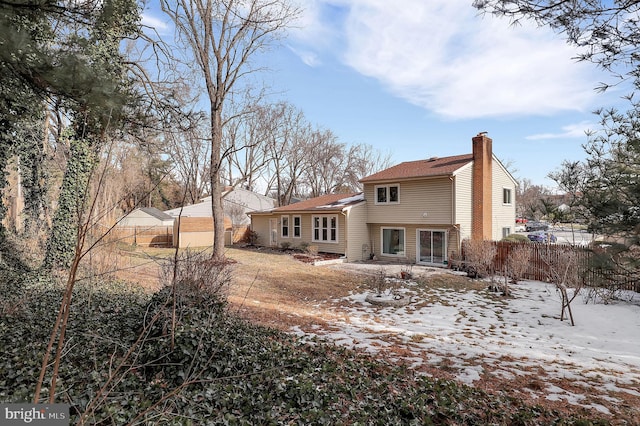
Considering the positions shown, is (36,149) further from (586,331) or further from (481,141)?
(481,141)

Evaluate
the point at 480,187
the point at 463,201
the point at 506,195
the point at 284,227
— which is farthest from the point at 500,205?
the point at 284,227

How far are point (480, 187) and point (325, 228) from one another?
27.6 ft

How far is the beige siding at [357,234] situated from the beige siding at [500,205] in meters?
6.55

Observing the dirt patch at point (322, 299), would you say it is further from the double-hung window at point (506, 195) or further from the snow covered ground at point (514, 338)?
the double-hung window at point (506, 195)

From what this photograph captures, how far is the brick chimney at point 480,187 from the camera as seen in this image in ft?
53.4

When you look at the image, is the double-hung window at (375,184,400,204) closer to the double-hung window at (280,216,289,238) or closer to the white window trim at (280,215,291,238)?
the white window trim at (280,215,291,238)

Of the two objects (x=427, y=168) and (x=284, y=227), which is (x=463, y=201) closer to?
(x=427, y=168)

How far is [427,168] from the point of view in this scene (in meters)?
17.6

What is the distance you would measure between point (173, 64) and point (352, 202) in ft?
35.8

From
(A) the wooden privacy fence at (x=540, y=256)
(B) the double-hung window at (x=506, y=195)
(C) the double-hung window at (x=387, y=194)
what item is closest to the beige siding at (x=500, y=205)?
(B) the double-hung window at (x=506, y=195)

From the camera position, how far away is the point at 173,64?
44.1ft

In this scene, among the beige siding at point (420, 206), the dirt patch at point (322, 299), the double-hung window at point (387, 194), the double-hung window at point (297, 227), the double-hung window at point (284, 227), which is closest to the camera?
the dirt patch at point (322, 299)

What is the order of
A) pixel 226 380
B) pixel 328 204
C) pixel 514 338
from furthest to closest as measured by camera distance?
pixel 328 204 → pixel 514 338 → pixel 226 380

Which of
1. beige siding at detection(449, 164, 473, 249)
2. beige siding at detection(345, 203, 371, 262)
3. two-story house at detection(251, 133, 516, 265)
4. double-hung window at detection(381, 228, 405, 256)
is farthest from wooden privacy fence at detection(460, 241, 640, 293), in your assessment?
beige siding at detection(345, 203, 371, 262)
